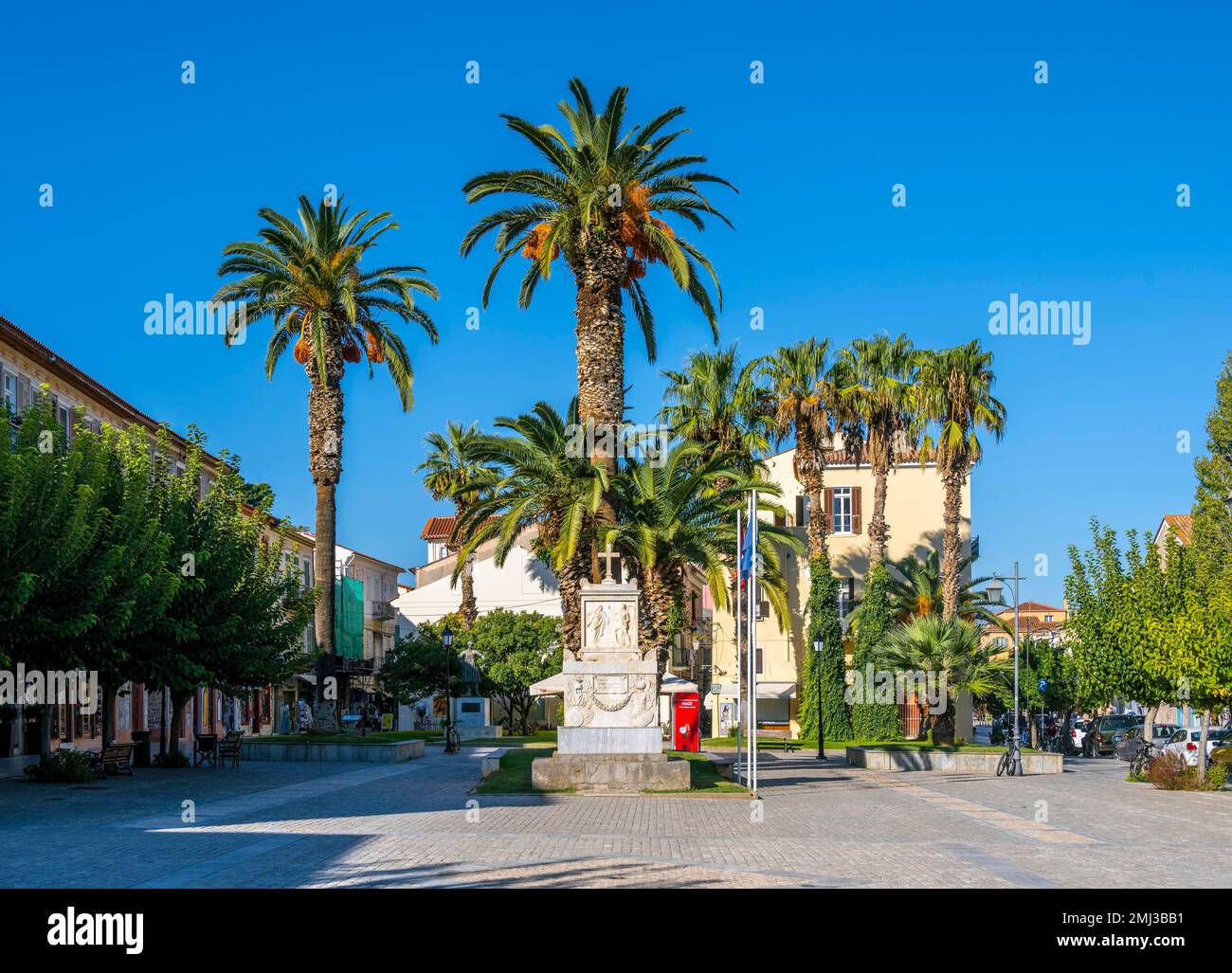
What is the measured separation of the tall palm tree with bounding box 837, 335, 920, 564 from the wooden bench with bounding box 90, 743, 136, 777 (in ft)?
100

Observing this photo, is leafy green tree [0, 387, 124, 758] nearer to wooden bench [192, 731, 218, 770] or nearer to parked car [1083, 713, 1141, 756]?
wooden bench [192, 731, 218, 770]

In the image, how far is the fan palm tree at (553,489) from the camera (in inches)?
1259

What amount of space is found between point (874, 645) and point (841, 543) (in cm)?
1106

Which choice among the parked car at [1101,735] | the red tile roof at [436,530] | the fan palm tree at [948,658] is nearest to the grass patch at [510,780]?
the fan palm tree at [948,658]

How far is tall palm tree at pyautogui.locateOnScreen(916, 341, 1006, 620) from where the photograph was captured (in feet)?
164

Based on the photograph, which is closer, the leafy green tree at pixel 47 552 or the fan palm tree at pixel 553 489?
the leafy green tree at pixel 47 552

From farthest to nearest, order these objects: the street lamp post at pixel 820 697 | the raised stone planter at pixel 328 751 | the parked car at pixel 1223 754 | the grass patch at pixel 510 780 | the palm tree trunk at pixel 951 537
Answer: the palm tree trunk at pixel 951 537 < the street lamp post at pixel 820 697 < the raised stone planter at pixel 328 751 < the parked car at pixel 1223 754 < the grass patch at pixel 510 780

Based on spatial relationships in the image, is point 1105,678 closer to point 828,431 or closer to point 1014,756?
point 1014,756

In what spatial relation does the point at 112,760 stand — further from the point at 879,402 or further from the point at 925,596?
the point at 925,596

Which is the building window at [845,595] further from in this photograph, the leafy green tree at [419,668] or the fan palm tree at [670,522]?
the fan palm tree at [670,522]

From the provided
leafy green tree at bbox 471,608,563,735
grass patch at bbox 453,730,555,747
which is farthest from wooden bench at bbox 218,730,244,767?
leafy green tree at bbox 471,608,563,735

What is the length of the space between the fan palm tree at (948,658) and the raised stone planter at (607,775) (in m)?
17.8

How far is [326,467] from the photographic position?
1548 inches
